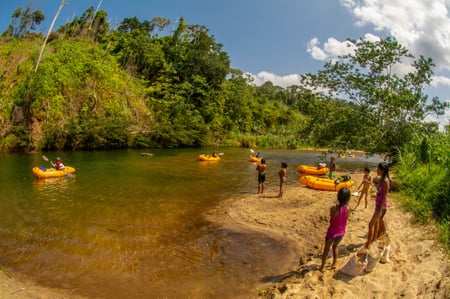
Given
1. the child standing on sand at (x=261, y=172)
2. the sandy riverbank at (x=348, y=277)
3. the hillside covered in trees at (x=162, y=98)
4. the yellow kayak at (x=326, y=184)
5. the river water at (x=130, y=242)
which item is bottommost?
the river water at (x=130, y=242)

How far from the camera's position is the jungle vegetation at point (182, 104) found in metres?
15.3

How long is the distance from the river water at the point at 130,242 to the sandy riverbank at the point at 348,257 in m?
0.68

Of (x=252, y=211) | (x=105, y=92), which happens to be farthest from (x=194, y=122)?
(x=252, y=211)

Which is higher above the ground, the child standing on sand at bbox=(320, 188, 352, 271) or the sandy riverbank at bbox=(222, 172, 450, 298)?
the child standing on sand at bbox=(320, 188, 352, 271)

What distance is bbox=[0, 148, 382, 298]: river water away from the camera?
19.6 ft

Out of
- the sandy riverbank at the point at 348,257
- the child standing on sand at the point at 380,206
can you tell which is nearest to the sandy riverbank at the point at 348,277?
the sandy riverbank at the point at 348,257

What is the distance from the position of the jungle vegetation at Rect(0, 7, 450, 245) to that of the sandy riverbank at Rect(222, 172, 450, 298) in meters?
0.61

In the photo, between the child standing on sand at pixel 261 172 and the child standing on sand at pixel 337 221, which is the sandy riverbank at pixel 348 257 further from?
the child standing on sand at pixel 261 172

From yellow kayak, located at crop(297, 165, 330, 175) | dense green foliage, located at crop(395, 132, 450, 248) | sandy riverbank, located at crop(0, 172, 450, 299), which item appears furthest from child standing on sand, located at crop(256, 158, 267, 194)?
yellow kayak, located at crop(297, 165, 330, 175)

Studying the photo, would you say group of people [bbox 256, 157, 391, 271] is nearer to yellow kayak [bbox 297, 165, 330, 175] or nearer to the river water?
the river water

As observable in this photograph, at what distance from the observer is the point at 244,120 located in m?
50.8

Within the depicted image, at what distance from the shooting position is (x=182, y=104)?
136ft

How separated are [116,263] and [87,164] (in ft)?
52.1

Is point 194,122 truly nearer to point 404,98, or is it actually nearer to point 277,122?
point 277,122
